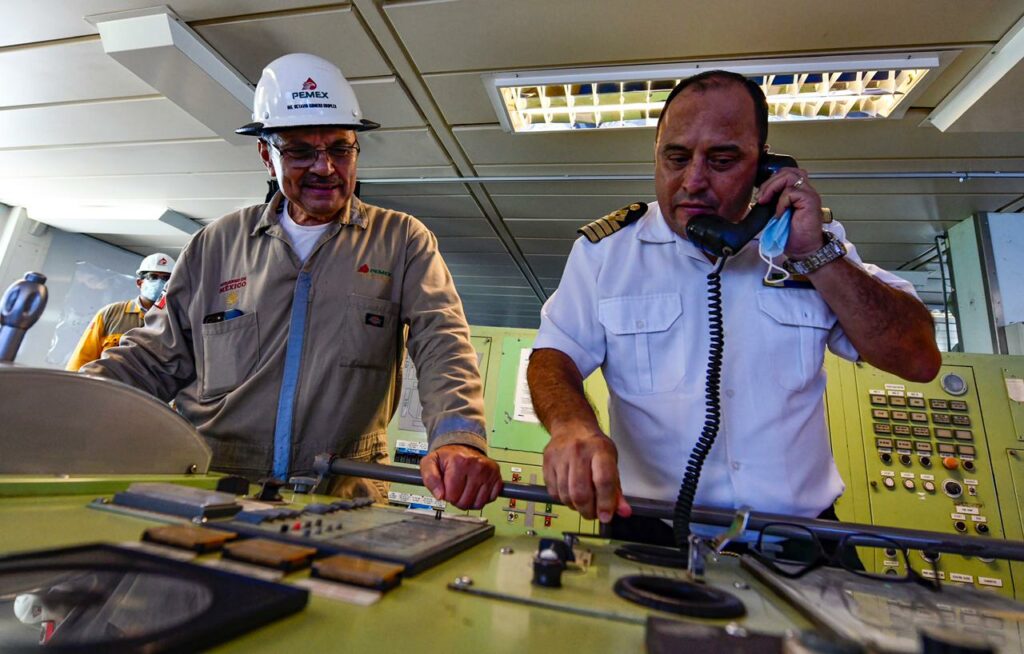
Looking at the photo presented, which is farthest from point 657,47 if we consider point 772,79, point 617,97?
point 772,79

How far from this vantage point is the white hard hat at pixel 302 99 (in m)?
1.59

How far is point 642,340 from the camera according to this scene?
124 cm

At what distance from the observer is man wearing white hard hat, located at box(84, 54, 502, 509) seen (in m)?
1.39

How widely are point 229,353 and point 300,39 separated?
1.74 metres

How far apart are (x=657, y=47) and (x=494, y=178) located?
1560 millimetres

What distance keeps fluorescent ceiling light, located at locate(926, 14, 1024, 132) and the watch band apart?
187 centimetres

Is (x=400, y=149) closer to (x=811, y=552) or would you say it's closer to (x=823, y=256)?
(x=823, y=256)

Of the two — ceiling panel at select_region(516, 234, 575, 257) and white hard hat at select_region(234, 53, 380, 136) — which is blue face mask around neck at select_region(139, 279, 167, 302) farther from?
white hard hat at select_region(234, 53, 380, 136)

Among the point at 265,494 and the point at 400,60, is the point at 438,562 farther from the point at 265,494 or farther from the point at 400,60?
the point at 400,60

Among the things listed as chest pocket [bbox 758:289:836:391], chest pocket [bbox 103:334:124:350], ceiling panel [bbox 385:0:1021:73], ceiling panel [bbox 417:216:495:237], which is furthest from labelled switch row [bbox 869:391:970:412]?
chest pocket [bbox 103:334:124:350]

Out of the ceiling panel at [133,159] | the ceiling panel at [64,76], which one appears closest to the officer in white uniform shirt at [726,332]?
the ceiling panel at [64,76]

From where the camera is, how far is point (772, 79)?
2.45m

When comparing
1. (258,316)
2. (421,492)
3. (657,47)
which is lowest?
(421,492)

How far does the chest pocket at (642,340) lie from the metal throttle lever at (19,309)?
1.12 metres
